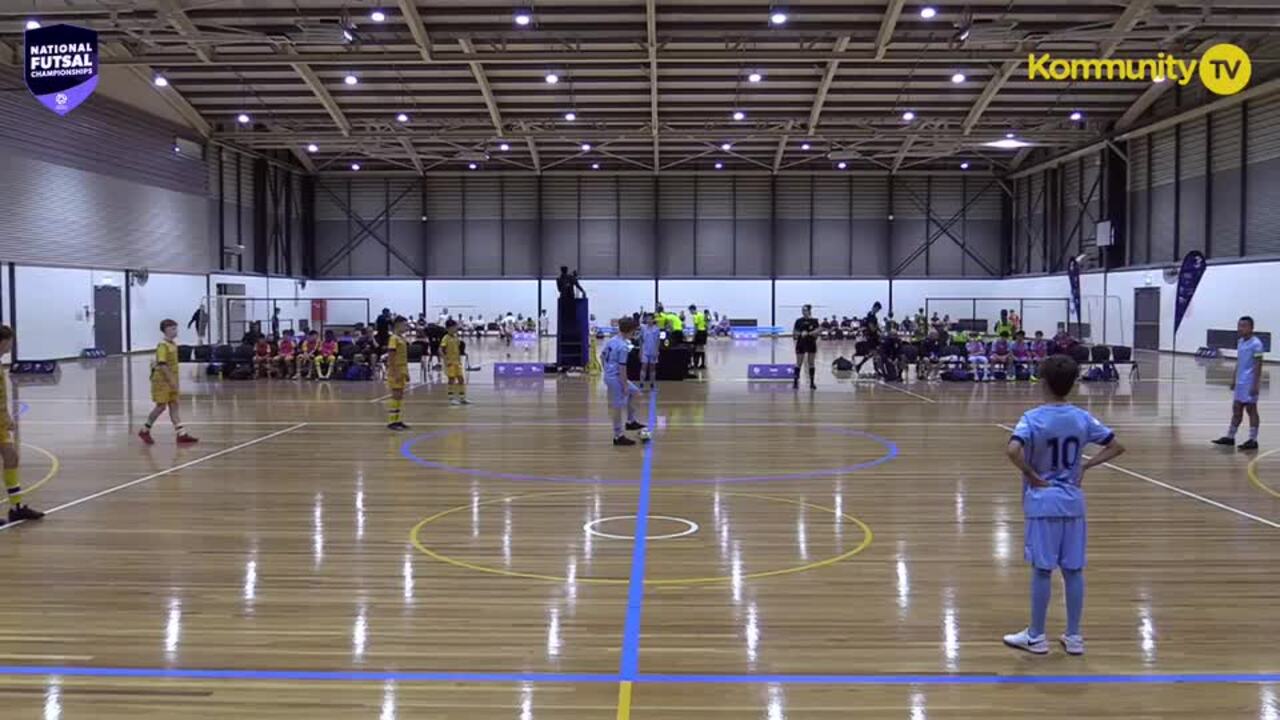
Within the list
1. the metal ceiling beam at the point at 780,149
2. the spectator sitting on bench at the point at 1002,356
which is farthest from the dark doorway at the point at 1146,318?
the metal ceiling beam at the point at 780,149

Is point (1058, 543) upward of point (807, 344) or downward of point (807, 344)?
downward

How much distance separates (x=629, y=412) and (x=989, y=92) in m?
26.5

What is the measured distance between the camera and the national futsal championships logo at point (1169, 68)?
1240 inches

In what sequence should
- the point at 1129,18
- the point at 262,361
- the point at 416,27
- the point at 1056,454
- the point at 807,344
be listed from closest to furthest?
the point at 1056,454 < the point at 807,344 < the point at 262,361 < the point at 1129,18 < the point at 416,27

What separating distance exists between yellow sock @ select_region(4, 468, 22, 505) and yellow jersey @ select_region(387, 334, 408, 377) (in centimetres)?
705

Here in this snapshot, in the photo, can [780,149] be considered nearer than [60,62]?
No

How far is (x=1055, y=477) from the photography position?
18.5 ft

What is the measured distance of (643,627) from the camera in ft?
20.9

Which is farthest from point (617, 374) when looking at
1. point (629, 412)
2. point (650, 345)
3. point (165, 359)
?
point (650, 345)

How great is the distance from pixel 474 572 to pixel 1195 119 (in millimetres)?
36377

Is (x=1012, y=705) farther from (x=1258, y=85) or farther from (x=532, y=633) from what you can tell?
(x=1258, y=85)

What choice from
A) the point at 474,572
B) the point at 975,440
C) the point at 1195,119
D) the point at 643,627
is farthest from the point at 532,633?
the point at 1195,119

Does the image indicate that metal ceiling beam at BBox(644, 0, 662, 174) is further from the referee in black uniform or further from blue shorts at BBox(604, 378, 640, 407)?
blue shorts at BBox(604, 378, 640, 407)

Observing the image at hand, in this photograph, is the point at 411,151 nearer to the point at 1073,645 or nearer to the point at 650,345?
the point at 650,345
